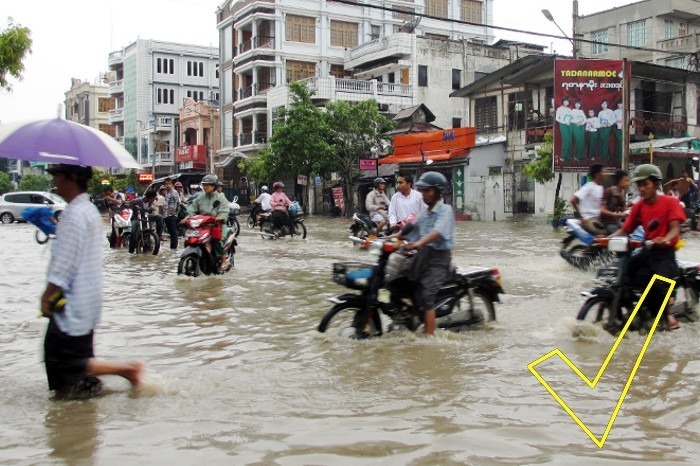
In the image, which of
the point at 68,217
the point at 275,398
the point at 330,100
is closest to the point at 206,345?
the point at 275,398

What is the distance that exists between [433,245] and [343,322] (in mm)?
1026

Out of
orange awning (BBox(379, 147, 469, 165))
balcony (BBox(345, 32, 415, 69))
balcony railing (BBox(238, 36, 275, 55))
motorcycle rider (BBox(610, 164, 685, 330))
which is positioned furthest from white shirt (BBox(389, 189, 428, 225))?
balcony railing (BBox(238, 36, 275, 55))

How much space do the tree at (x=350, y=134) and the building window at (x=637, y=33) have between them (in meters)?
15.4

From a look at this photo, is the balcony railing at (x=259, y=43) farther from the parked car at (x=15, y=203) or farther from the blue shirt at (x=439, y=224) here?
the blue shirt at (x=439, y=224)

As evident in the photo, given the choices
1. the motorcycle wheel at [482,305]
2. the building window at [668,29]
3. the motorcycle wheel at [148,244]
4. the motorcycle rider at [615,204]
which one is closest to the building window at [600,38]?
the building window at [668,29]

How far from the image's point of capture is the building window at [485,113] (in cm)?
3297

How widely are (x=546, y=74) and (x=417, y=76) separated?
43.4ft

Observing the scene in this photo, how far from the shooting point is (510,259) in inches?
523

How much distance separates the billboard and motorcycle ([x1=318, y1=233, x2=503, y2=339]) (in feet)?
65.2

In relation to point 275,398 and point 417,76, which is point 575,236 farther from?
point 417,76

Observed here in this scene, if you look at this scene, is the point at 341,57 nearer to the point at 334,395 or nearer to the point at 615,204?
the point at 615,204

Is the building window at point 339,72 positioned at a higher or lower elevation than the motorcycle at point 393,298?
higher

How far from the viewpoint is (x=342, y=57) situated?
47.3m

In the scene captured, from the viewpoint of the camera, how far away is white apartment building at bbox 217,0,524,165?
137ft
